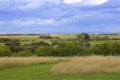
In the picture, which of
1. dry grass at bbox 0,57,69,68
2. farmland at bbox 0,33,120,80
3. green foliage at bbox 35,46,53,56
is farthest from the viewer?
green foliage at bbox 35,46,53,56

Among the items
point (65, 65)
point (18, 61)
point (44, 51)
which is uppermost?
point (65, 65)

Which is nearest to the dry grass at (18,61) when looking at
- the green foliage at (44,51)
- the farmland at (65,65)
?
the farmland at (65,65)

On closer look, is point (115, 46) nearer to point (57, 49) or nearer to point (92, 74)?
point (57, 49)

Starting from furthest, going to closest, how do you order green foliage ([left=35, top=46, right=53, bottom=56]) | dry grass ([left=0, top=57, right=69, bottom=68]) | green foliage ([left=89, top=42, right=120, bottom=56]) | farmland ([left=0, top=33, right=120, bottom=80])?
green foliage ([left=35, top=46, right=53, bottom=56]) → green foliage ([left=89, top=42, right=120, bottom=56]) → dry grass ([left=0, top=57, right=69, bottom=68]) → farmland ([left=0, top=33, right=120, bottom=80])

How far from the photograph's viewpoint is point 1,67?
22109 millimetres

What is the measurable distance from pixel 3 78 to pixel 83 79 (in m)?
4.10

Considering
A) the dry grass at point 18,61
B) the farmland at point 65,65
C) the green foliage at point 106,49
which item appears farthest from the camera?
the green foliage at point 106,49

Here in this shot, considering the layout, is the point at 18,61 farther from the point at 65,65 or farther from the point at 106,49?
the point at 106,49

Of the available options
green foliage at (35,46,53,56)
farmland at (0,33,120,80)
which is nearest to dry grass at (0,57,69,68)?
farmland at (0,33,120,80)

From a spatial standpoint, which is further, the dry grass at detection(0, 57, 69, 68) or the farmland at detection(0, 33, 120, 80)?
the dry grass at detection(0, 57, 69, 68)

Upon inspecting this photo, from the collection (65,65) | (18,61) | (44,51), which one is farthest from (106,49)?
(65,65)

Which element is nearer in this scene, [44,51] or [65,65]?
[65,65]

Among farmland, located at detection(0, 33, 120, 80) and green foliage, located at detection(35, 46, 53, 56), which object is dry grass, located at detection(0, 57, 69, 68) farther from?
green foliage, located at detection(35, 46, 53, 56)

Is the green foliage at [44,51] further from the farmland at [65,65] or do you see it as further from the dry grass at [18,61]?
the dry grass at [18,61]
